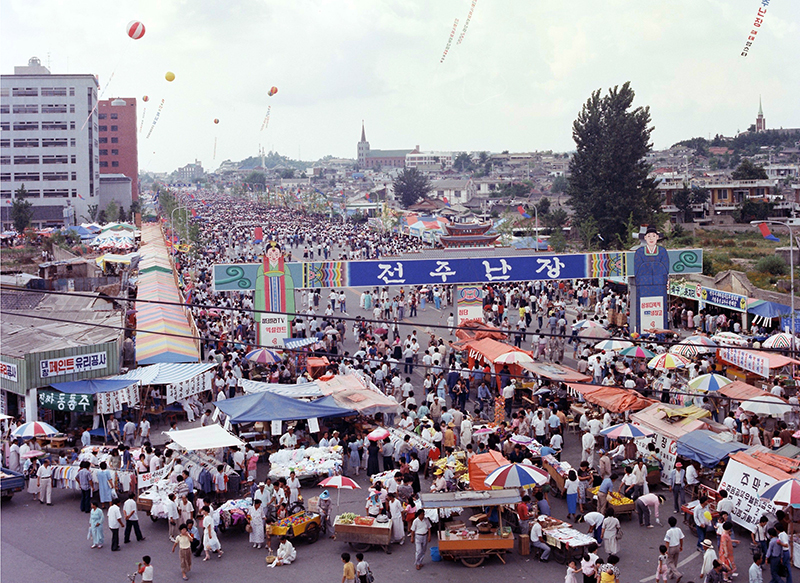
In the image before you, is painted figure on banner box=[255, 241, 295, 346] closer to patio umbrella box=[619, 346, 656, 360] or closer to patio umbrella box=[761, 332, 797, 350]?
patio umbrella box=[619, 346, 656, 360]

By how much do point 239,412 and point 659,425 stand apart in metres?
8.40

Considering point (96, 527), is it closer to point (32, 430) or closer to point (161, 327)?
point (32, 430)

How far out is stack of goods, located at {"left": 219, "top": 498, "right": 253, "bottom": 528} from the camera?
1272 centimetres

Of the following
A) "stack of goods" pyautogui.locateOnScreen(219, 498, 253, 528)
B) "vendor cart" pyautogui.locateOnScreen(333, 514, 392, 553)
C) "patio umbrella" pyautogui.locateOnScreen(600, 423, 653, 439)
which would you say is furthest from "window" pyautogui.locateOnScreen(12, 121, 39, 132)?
"patio umbrella" pyautogui.locateOnScreen(600, 423, 653, 439)

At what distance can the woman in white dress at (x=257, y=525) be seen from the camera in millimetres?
12305

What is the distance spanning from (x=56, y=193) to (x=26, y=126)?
690 cm

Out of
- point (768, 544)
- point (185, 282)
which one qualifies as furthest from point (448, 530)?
point (185, 282)

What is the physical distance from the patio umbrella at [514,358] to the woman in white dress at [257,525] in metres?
9.13

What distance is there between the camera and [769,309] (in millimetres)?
25969

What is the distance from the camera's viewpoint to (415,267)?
26.3 m

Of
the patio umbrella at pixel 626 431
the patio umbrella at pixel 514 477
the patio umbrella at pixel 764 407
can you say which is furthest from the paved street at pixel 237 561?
the patio umbrella at pixel 764 407

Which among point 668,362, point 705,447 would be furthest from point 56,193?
point 705,447

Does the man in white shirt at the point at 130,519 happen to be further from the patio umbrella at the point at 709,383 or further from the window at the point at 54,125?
the window at the point at 54,125

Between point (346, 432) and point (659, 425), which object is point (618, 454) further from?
point (346, 432)
